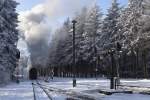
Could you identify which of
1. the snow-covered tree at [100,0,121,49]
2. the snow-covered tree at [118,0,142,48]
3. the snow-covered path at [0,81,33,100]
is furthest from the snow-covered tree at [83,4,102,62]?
the snow-covered path at [0,81,33,100]

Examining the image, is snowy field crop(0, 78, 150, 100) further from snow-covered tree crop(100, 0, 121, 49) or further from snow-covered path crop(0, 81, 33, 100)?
snow-covered tree crop(100, 0, 121, 49)

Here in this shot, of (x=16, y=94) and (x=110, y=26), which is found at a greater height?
(x=110, y=26)

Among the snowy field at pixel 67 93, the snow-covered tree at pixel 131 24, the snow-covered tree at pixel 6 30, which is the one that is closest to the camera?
the snowy field at pixel 67 93

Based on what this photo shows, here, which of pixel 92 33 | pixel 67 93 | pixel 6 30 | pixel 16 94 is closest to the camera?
pixel 16 94

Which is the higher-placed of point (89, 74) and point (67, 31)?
point (67, 31)

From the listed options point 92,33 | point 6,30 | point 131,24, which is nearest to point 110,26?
point 92,33

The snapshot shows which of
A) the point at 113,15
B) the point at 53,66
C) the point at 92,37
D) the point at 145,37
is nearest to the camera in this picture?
the point at 145,37

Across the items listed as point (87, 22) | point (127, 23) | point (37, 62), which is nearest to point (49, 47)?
point (37, 62)

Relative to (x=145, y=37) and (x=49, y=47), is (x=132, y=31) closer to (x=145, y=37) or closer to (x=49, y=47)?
(x=145, y=37)

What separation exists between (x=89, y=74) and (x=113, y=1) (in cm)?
2594

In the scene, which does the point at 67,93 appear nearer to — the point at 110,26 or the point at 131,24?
the point at 131,24

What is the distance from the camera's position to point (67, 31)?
350ft

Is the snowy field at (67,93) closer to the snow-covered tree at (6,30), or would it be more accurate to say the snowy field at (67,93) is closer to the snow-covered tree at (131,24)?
the snow-covered tree at (6,30)

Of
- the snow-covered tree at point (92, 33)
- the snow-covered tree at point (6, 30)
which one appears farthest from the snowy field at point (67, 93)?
the snow-covered tree at point (92, 33)
